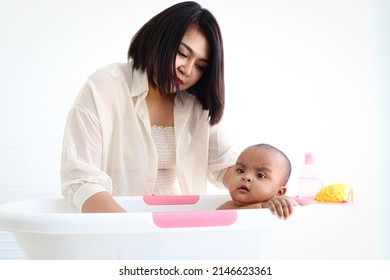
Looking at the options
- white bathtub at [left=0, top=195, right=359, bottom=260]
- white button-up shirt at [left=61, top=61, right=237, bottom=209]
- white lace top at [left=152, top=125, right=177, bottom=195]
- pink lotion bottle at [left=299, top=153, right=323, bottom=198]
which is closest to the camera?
white bathtub at [left=0, top=195, right=359, bottom=260]

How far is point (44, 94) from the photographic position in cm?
238

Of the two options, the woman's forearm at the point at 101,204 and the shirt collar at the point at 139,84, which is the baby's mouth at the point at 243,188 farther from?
the shirt collar at the point at 139,84

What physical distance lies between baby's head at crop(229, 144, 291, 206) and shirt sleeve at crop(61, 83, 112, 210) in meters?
0.34

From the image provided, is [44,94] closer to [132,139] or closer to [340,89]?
[132,139]

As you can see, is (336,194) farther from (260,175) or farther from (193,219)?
(193,219)

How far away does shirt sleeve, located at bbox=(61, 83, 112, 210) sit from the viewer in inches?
57.2

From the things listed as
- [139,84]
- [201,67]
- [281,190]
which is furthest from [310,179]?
[139,84]

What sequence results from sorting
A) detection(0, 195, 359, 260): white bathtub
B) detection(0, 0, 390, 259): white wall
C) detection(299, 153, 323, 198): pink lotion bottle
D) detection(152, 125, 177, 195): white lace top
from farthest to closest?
detection(0, 0, 390, 259): white wall
detection(299, 153, 323, 198): pink lotion bottle
detection(152, 125, 177, 195): white lace top
detection(0, 195, 359, 260): white bathtub

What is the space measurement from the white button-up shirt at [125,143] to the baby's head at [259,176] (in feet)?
1.05

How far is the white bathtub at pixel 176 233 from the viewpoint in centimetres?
111

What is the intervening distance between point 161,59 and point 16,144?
0.99 m

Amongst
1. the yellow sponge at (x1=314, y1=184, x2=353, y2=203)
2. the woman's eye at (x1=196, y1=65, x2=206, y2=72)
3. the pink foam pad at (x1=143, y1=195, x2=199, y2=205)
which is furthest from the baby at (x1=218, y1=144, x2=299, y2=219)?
the woman's eye at (x1=196, y1=65, x2=206, y2=72)

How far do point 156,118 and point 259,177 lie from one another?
1.43 feet

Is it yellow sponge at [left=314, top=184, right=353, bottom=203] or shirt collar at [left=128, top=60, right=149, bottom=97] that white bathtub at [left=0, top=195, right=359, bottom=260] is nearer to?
yellow sponge at [left=314, top=184, right=353, bottom=203]
